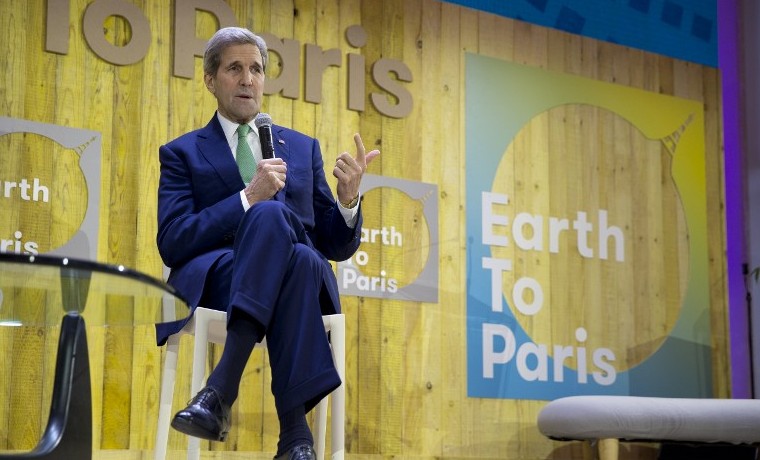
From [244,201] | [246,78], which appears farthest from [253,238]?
[246,78]

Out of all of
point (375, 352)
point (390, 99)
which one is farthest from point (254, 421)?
point (390, 99)

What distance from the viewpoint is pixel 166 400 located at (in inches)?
123

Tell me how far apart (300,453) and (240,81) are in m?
1.24

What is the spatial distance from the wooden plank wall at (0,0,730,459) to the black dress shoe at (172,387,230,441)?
1316 millimetres

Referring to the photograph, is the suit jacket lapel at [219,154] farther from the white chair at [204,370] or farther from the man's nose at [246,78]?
the white chair at [204,370]

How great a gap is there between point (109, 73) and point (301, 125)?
30.6 inches

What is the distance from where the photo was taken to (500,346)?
15.6 feet

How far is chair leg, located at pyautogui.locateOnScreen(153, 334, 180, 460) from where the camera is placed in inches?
120

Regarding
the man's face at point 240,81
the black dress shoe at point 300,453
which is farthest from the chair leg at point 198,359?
the man's face at point 240,81

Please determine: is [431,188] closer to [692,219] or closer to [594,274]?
Result: [594,274]

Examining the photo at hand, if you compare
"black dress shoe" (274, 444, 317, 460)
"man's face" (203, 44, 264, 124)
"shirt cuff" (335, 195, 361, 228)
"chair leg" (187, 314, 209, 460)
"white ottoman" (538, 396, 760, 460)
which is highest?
"man's face" (203, 44, 264, 124)

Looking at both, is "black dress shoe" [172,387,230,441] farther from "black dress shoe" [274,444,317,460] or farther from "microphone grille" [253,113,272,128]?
"microphone grille" [253,113,272,128]

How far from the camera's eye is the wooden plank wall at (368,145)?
12.7 ft

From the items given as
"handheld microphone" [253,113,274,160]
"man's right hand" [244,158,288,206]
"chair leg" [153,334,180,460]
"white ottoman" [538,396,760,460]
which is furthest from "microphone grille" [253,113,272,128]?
"white ottoman" [538,396,760,460]
